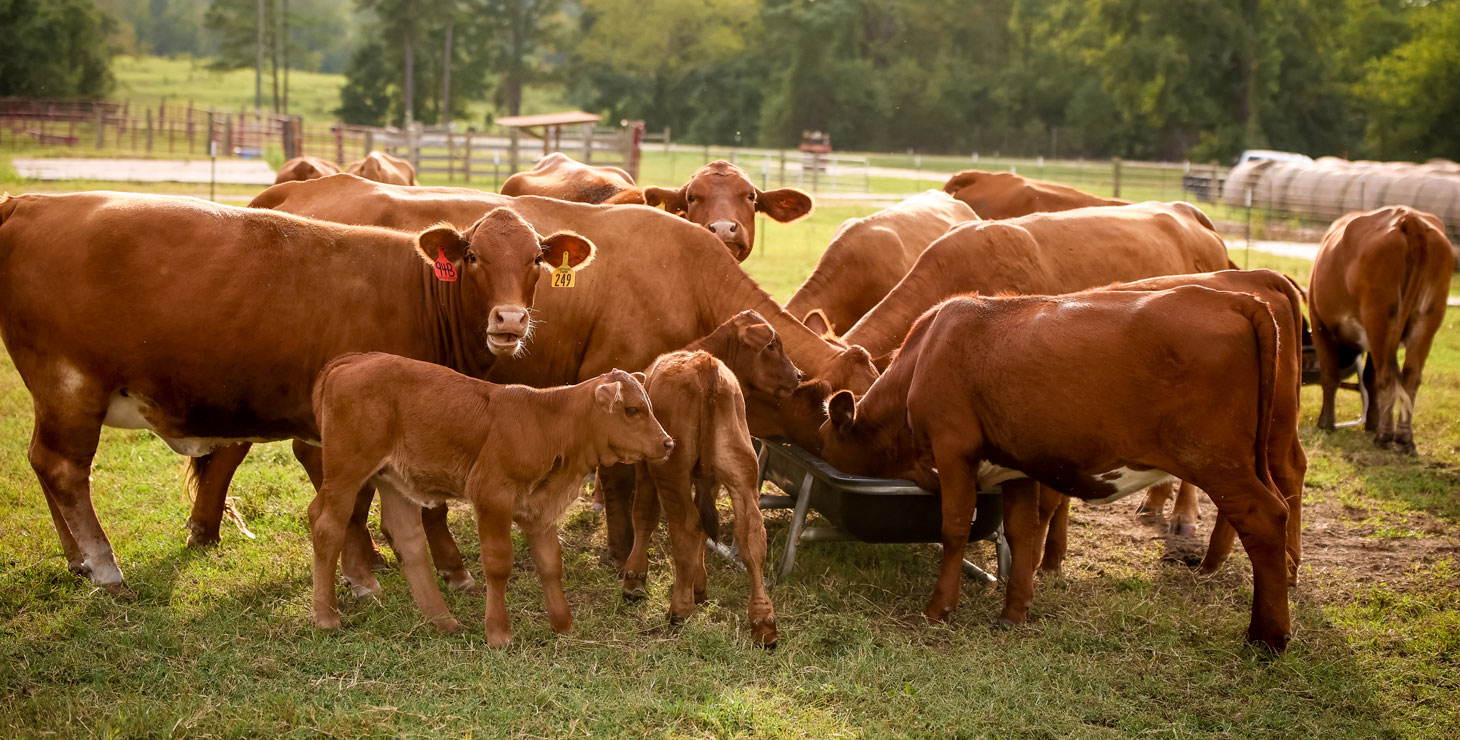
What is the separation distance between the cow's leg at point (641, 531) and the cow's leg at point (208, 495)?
2.32 meters

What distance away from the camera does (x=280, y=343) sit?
562 cm

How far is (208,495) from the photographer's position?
6.44 meters

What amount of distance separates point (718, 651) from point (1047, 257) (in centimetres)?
449

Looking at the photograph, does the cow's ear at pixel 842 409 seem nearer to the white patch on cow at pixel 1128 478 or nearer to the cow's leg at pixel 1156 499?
the white patch on cow at pixel 1128 478

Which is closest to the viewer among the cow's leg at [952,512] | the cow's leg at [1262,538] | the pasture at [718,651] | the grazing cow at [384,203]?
the pasture at [718,651]

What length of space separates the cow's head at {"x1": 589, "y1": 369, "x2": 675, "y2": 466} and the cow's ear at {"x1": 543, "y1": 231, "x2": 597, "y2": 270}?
117 cm

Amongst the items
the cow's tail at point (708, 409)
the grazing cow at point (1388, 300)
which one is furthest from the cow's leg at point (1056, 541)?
the grazing cow at point (1388, 300)

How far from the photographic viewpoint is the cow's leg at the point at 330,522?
5082mm

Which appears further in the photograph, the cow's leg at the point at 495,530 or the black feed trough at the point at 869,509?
the black feed trough at the point at 869,509

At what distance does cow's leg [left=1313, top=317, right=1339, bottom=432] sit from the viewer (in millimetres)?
10102

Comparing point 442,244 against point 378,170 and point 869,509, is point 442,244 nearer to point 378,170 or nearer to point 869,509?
point 869,509

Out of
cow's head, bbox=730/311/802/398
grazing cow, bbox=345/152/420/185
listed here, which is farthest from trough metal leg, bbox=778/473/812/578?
grazing cow, bbox=345/152/420/185

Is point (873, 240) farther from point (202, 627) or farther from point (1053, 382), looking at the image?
point (202, 627)

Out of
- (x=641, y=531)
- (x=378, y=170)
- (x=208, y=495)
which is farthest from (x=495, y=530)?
(x=378, y=170)
